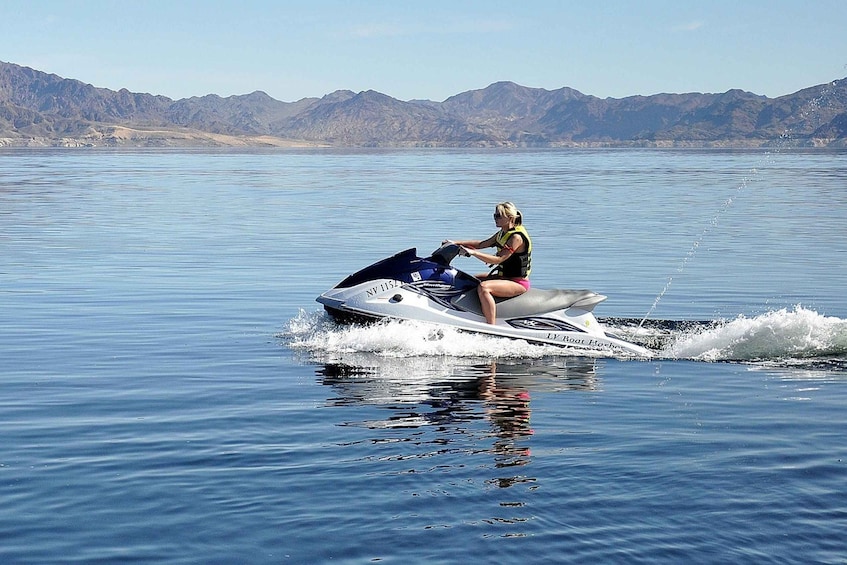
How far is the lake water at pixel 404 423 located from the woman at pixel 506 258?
59cm

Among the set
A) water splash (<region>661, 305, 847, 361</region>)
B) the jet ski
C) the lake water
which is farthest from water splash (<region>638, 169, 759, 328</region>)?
the jet ski

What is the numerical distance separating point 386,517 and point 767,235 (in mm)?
27541

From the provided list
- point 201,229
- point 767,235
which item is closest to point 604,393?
point 767,235

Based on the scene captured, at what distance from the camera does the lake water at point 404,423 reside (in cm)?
760

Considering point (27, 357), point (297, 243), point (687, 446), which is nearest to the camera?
point (687, 446)

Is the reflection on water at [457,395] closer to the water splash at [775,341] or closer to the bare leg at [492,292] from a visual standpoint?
the bare leg at [492,292]

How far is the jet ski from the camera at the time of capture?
14.6 m

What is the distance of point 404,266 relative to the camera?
14648 millimetres

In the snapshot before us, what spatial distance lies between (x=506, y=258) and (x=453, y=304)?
34.7 inches

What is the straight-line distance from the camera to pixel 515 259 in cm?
1458

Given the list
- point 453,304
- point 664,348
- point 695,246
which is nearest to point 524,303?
point 453,304

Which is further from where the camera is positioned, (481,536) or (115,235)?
(115,235)

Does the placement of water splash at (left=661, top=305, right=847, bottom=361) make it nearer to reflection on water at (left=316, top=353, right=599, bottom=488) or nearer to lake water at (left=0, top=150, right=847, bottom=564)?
lake water at (left=0, top=150, right=847, bottom=564)

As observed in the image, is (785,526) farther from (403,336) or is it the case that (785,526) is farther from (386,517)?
(403,336)
